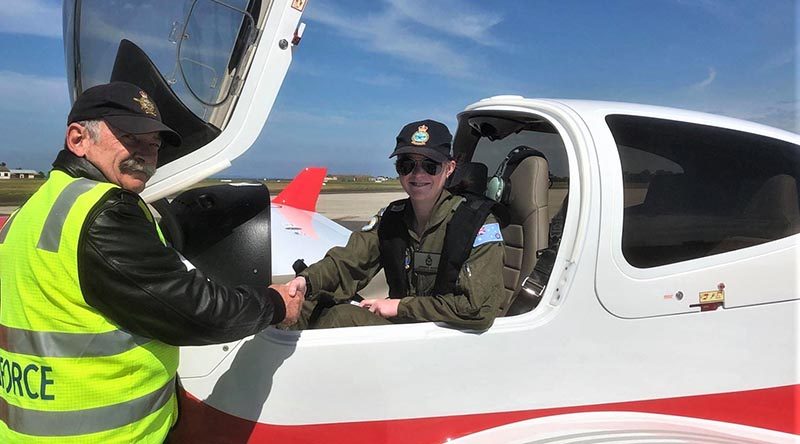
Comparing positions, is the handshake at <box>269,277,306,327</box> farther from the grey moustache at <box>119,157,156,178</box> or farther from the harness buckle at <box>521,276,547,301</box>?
the harness buckle at <box>521,276,547,301</box>

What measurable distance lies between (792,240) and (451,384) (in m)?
1.31

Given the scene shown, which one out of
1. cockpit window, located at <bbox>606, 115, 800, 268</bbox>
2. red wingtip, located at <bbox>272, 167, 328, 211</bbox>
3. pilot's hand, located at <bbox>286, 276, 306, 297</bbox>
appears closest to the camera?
pilot's hand, located at <bbox>286, 276, 306, 297</bbox>

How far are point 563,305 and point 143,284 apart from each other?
117 centimetres

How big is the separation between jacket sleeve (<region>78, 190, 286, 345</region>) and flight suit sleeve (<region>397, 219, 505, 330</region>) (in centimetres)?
61

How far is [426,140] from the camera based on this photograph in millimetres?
1774

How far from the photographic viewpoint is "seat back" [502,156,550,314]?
2.18m

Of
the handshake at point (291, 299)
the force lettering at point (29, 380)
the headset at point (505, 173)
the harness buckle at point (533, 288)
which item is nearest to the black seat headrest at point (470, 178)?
the headset at point (505, 173)

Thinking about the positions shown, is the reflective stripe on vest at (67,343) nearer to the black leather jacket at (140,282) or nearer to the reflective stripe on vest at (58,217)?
the black leather jacket at (140,282)

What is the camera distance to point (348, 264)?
204 centimetres

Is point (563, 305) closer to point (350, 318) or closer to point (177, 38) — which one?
point (350, 318)

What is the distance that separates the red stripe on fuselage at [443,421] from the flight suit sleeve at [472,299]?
11.9 inches

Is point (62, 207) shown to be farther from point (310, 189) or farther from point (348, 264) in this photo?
point (310, 189)

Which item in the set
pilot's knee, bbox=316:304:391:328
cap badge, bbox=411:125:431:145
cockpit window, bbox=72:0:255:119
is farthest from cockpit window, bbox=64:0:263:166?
pilot's knee, bbox=316:304:391:328

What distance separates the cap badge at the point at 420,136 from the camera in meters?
1.77
